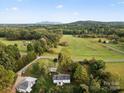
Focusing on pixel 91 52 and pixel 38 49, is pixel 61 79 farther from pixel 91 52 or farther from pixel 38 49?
pixel 91 52

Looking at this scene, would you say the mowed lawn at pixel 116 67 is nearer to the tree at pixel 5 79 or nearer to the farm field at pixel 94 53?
the farm field at pixel 94 53

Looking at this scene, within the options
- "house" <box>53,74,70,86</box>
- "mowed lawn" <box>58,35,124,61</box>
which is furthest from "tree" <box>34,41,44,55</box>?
"house" <box>53,74,70,86</box>

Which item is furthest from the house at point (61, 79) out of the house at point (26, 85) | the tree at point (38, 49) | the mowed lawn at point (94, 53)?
the tree at point (38, 49)

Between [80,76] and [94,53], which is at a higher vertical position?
[80,76]

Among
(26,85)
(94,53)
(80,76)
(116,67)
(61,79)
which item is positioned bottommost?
(94,53)

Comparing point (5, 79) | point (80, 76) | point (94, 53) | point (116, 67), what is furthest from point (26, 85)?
point (94, 53)

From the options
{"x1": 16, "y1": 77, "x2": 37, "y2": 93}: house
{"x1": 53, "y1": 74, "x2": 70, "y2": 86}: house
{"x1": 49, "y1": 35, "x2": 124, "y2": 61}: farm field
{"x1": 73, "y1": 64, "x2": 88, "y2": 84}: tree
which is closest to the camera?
{"x1": 16, "y1": 77, "x2": 37, "y2": 93}: house

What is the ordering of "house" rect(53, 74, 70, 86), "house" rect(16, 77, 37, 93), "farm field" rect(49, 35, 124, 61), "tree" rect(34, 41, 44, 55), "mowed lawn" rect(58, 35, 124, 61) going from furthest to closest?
"mowed lawn" rect(58, 35, 124, 61) < "farm field" rect(49, 35, 124, 61) < "tree" rect(34, 41, 44, 55) < "house" rect(53, 74, 70, 86) < "house" rect(16, 77, 37, 93)

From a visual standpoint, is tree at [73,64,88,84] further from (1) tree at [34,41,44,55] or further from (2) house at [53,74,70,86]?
(1) tree at [34,41,44,55]

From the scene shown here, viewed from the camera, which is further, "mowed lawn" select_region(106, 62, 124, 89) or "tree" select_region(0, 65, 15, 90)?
"mowed lawn" select_region(106, 62, 124, 89)
